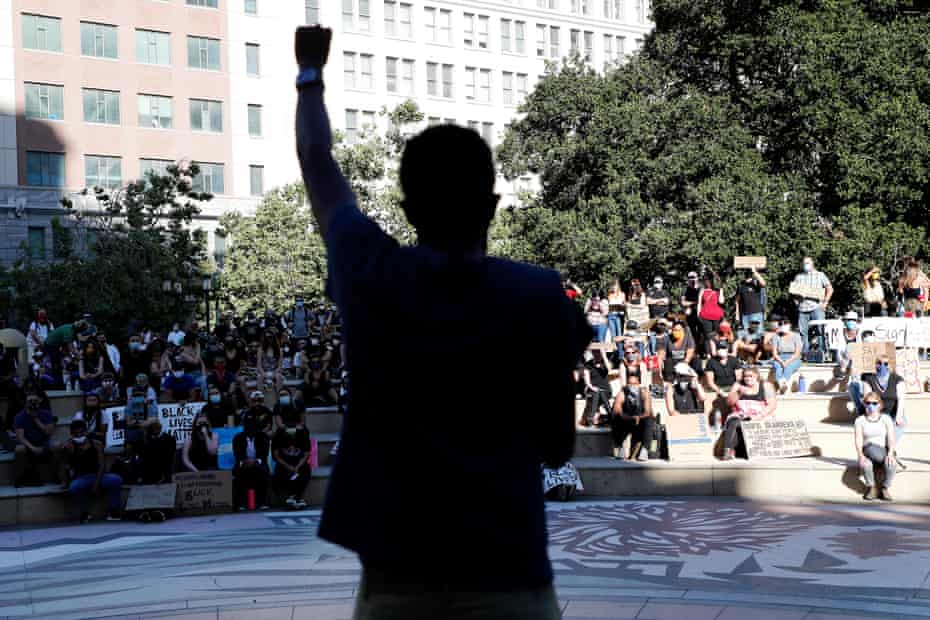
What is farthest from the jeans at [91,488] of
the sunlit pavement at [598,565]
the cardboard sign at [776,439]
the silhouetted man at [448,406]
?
the silhouetted man at [448,406]

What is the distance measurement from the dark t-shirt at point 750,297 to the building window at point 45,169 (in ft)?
134

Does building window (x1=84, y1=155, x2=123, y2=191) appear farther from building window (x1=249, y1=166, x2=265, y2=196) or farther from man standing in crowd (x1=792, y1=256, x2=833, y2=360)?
man standing in crowd (x1=792, y1=256, x2=833, y2=360)

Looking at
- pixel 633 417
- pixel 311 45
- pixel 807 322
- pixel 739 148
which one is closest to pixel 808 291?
pixel 807 322

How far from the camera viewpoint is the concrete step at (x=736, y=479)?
16.0m

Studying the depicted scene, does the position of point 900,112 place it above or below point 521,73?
below

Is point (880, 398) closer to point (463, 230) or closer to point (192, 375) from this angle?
point (192, 375)

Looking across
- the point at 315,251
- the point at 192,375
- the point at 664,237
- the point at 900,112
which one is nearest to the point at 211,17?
the point at 315,251

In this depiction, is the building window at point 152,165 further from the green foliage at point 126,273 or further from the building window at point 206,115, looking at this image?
the green foliage at point 126,273

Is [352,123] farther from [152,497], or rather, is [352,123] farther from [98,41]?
[152,497]

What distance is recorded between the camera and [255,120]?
6312 cm

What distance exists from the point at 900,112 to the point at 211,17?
3877cm

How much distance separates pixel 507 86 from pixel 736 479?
63.9 meters

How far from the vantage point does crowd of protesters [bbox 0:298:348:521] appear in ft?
52.4

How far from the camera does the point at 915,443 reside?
1716 centimetres
